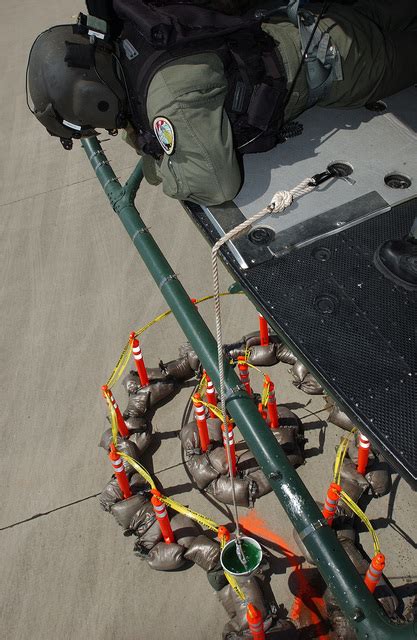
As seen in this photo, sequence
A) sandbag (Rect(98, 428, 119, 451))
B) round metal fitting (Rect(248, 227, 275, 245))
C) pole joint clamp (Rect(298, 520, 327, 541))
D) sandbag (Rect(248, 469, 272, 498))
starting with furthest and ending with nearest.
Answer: sandbag (Rect(98, 428, 119, 451)) < sandbag (Rect(248, 469, 272, 498)) < round metal fitting (Rect(248, 227, 275, 245)) < pole joint clamp (Rect(298, 520, 327, 541))

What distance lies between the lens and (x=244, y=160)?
133 inches

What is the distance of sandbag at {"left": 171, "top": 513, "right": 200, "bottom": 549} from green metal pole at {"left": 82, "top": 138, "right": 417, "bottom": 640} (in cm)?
178

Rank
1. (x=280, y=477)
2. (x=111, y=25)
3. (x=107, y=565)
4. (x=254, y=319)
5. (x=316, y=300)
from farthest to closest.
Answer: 1. (x=254, y=319)
2. (x=107, y=565)
3. (x=111, y=25)
4. (x=316, y=300)
5. (x=280, y=477)

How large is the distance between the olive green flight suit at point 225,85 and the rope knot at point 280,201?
0.92 ft

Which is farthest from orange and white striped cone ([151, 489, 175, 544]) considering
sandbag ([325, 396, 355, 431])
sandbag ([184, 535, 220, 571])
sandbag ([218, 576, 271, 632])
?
sandbag ([325, 396, 355, 431])

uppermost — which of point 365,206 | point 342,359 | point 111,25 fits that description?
point 111,25

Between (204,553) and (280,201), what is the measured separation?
2.34 m

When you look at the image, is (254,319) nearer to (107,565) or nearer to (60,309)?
(60,309)

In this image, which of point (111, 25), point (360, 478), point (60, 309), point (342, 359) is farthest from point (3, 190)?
point (342, 359)

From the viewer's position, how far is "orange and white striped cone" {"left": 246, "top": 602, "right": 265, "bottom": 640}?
2.96 m

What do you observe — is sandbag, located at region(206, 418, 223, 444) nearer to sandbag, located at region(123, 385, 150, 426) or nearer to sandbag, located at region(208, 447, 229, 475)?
sandbag, located at region(208, 447, 229, 475)

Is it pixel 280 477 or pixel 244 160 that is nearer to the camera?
pixel 280 477

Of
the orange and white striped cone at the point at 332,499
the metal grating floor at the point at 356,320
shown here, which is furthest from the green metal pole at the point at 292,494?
the orange and white striped cone at the point at 332,499

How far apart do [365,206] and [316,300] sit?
0.67 metres
